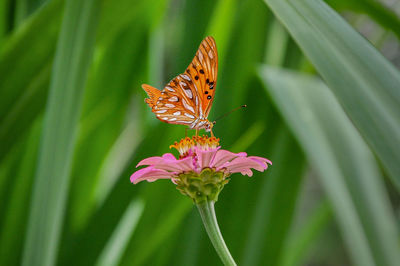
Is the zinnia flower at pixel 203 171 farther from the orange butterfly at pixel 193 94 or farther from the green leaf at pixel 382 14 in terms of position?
the green leaf at pixel 382 14

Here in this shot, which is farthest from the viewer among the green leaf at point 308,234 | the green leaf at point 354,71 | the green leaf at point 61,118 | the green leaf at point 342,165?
the green leaf at point 308,234

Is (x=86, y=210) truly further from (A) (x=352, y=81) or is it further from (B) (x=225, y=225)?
(A) (x=352, y=81)

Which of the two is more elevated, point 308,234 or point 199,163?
point 199,163

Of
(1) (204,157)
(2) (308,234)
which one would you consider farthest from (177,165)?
(2) (308,234)

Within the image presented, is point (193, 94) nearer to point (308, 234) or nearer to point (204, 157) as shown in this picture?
point (204, 157)

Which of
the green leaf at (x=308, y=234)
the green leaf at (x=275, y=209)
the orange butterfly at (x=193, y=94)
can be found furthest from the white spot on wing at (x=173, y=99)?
the green leaf at (x=308, y=234)

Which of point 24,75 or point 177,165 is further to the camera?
point 24,75

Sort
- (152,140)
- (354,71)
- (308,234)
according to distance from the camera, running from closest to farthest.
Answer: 1. (354,71)
2. (152,140)
3. (308,234)

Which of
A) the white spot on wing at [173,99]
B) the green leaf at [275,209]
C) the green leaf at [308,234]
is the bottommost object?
the green leaf at [308,234]
